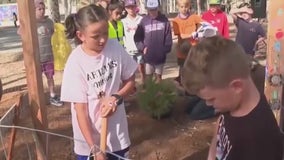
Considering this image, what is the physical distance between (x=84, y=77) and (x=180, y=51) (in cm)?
324

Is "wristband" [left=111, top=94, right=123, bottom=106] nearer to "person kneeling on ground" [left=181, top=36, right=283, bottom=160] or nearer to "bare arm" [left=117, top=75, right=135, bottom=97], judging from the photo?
"bare arm" [left=117, top=75, right=135, bottom=97]

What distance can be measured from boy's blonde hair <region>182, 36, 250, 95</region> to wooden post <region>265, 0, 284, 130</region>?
184 cm

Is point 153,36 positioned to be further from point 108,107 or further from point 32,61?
point 108,107

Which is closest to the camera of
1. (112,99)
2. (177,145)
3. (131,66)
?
(112,99)

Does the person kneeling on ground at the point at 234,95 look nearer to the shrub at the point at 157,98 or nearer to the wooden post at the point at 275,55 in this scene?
the wooden post at the point at 275,55

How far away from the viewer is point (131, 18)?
19.7 ft

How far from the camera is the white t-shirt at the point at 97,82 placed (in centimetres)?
231

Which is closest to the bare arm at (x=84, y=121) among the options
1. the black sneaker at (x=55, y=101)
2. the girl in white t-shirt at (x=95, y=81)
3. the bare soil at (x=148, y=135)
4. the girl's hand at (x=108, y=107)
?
the girl in white t-shirt at (x=95, y=81)

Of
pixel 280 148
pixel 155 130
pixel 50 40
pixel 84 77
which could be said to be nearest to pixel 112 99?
pixel 84 77

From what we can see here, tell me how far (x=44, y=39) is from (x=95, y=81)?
3.66m

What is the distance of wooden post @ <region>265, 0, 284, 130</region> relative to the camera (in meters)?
3.05

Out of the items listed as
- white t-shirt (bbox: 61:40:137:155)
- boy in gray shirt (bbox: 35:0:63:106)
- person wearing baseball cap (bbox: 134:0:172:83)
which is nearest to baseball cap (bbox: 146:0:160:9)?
person wearing baseball cap (bbox: 134:0:172:83)

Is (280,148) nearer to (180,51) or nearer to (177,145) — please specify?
(177,145)

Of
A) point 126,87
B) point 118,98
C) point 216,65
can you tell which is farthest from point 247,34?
point 216,65
